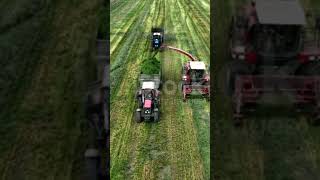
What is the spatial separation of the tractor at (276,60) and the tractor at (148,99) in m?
1.70

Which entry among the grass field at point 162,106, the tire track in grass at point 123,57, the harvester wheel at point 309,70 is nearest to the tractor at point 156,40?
the grass field at point 162,106

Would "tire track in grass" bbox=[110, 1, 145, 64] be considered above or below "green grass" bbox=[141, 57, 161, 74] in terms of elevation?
above

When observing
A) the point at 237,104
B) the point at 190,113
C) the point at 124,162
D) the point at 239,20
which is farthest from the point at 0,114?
the point at 239,20

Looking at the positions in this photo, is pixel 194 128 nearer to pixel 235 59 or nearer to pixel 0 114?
pixel 235 59

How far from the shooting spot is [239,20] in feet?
40.9

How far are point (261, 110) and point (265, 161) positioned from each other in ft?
5.18

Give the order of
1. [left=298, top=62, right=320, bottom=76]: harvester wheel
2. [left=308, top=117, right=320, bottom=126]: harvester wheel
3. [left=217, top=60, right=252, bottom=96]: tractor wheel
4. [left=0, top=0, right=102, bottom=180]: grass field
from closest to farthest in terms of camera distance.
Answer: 1. [left=0, top=0, right=102, bottom=180]: grass field
2. [left=308, top=117, right=320, bottom=126]: harvester wheel
3. [left=298, top=62, right=320, bottom=76]: harvester wheel
4. [left=217, top=60, right=252, bottom=96]: tractor wheel

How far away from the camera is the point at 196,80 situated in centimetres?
1228

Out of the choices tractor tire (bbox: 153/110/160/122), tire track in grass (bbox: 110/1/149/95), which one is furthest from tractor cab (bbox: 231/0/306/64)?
tire track in grass (bbox: 110/1/149/95)

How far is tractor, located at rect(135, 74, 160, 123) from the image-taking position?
36.5 feet

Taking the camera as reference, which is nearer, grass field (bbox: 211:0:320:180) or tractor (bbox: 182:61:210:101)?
grass field (bbox: 211:0:320:180)

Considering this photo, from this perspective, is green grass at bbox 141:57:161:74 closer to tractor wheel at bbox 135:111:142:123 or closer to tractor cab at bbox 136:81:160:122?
tractor cab at bbox 136:81:160:122

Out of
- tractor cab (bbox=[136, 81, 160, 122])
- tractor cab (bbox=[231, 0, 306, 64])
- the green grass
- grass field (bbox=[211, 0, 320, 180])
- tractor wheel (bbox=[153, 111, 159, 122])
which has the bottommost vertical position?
grass field (bbox=[211, 0, 320, 180])

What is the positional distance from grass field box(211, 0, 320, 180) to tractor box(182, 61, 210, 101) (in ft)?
1.96
